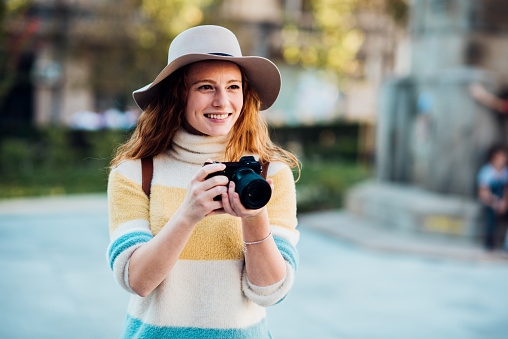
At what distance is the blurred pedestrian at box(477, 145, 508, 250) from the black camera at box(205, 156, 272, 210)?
6.96 metres

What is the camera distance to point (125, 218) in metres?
2.00

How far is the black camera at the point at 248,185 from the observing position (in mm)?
1664

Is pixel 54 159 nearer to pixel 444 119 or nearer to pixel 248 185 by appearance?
pixel 444 119

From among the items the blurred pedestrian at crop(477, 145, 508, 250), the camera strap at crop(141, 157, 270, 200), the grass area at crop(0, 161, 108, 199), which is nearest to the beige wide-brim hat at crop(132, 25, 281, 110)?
the camera strap at crop(141, 157, 270, 200)

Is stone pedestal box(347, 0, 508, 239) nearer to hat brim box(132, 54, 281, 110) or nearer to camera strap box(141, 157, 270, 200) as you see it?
hat brim box(132, 54, 281, 110)

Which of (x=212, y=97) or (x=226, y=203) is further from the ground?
(x=212, y=97)

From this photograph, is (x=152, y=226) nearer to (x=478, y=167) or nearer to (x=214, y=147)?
(x=214, y=147)

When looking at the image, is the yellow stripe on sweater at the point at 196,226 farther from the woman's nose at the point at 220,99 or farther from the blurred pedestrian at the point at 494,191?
the blurred pedestrian at the point at 494,191

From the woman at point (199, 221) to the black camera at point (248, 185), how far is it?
0.19 metres

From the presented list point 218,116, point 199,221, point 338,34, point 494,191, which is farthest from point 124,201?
point 338,34

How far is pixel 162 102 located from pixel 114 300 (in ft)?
14.3

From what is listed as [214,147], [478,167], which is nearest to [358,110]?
[478,167]

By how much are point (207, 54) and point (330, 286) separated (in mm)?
5119

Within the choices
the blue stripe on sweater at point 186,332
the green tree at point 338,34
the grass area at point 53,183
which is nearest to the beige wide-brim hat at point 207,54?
the blue stripe on sweater at point 186,332
